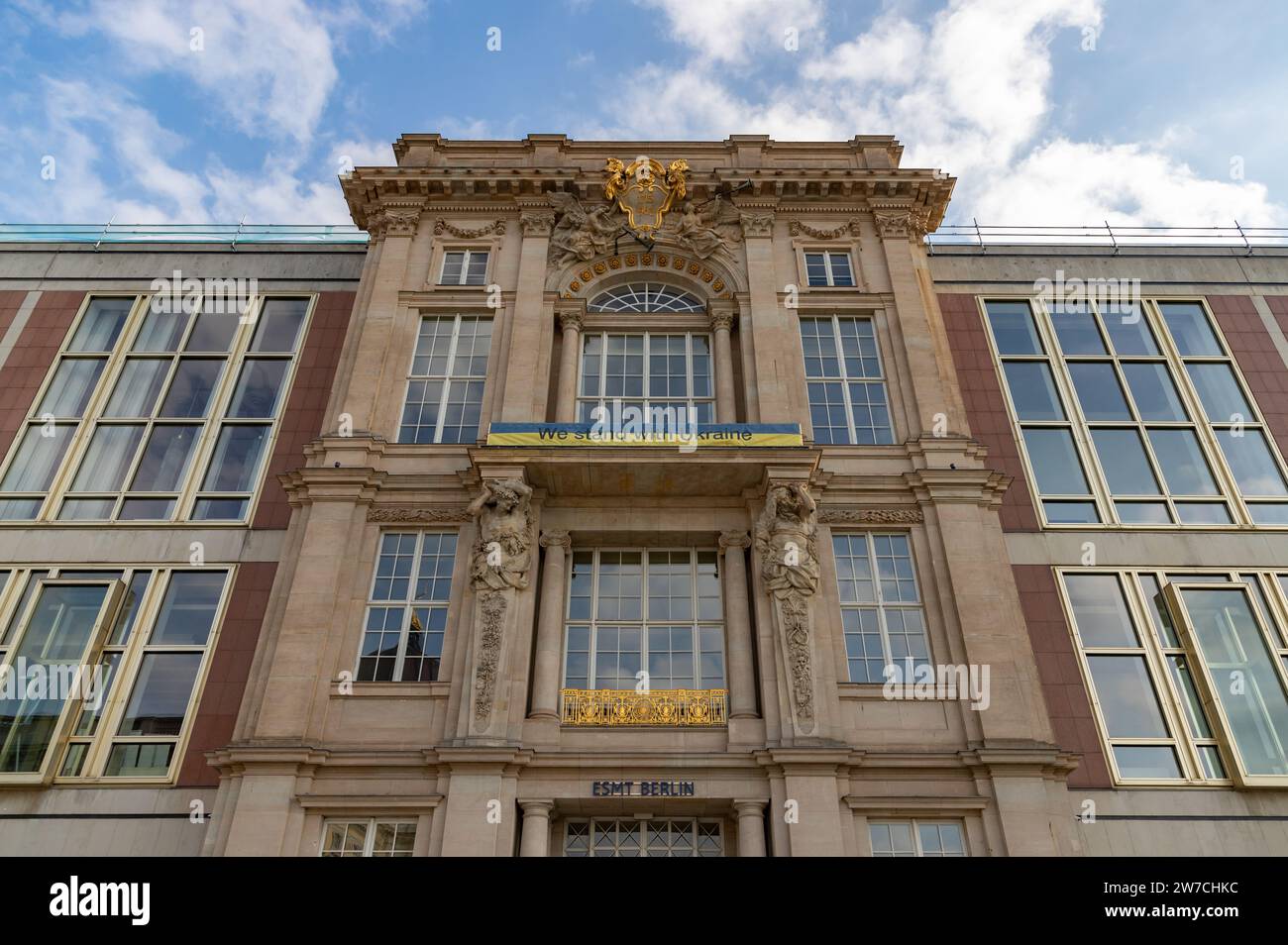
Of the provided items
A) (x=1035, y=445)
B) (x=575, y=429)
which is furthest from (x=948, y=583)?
(x=575, y=429)

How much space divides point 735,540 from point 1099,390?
1200cm

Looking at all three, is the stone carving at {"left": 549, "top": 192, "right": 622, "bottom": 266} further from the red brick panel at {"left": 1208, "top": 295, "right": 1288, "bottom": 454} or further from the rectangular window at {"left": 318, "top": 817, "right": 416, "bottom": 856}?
the red brick panel at {"left": 1208, "top": 295, "right": 1288, "bottom": 454}

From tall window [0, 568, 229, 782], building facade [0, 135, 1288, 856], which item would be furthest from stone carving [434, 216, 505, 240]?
tall window [0, 568, 229, 782]

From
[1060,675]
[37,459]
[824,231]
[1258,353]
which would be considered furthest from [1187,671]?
[37,459]

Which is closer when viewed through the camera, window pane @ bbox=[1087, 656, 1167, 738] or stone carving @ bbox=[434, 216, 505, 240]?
window pane @ bbox=[1087, 656, 1167, 738]

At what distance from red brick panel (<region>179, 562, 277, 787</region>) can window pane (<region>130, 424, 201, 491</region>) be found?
3843 mm

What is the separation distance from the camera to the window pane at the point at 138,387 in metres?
24.8

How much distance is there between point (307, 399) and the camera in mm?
24672

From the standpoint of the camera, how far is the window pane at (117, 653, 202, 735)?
19.6 meters

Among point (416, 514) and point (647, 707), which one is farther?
point (416, 514)

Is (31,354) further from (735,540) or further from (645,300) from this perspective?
(735,540)

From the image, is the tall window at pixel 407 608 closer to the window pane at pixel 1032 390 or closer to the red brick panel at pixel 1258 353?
the window pane at pixel 1032 390
